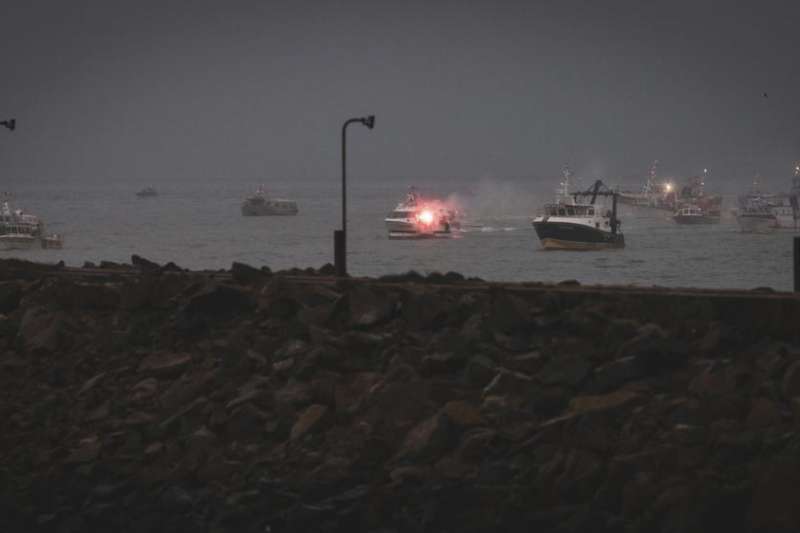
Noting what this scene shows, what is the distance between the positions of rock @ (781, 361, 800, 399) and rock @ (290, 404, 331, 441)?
5296 millimetres

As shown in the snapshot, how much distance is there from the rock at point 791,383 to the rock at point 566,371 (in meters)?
2.22

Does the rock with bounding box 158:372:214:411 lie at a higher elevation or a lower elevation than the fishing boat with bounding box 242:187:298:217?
lower

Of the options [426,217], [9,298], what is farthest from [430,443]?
[426,217]

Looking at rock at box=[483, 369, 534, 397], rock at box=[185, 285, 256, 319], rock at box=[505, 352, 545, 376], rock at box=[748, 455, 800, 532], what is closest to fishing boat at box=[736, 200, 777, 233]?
rock at box=[185, 285, 256, 319]

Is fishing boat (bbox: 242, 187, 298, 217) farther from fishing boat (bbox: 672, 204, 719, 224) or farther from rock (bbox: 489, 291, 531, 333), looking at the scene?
rock (bbox: 489, 291, 531, 333)

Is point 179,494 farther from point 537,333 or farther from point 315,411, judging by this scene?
point 537,333

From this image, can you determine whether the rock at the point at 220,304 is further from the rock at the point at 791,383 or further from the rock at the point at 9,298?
the rock at the point at 791,383

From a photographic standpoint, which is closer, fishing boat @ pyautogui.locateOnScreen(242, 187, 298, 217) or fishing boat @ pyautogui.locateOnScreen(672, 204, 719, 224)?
fishing boat @ pyautogui.locateOnScreen(672, 204, 719, 224)

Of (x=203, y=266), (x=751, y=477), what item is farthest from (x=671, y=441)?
(x=203, y=266)

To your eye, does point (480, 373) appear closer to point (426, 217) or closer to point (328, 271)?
point (328, 271)

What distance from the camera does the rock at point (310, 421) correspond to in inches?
576

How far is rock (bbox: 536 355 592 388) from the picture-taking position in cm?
1431

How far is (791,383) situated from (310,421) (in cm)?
556

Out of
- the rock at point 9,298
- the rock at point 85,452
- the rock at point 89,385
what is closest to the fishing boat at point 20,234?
the rock at point 9,298
